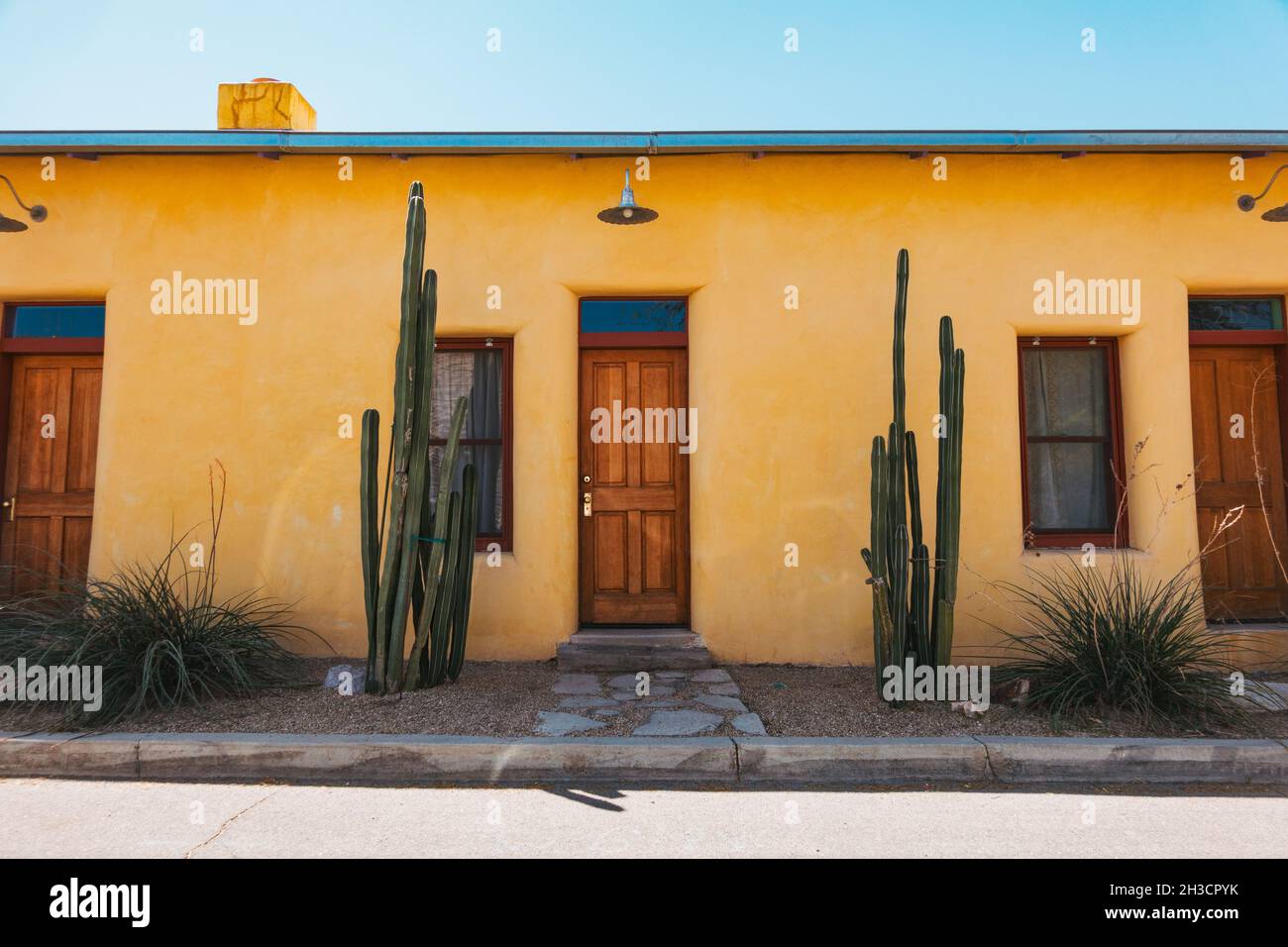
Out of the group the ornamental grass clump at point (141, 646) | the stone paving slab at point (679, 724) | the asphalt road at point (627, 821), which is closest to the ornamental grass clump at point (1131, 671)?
the asphalt road at point (627, 821)

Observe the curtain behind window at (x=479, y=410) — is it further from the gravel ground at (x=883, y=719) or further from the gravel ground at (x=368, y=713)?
the gravel ground at (x=883, y=719)

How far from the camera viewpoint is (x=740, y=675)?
5.93 meters

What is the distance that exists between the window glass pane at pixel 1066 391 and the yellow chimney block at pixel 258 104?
625 centimetres

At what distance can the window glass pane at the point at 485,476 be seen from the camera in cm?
658

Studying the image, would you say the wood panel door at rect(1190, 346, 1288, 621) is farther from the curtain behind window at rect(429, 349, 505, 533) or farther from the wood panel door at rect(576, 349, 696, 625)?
the curtain behind window at rect(429, 349, 505, 533)

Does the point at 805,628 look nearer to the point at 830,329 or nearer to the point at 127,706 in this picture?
the point at 830,329

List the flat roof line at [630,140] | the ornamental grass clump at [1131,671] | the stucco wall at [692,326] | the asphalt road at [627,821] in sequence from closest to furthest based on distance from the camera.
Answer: the asphalt road at [627,821] < the ornamental grass clump at [1131,671] < the flat roof line at [630,140] < the stucco wall at [692,326]

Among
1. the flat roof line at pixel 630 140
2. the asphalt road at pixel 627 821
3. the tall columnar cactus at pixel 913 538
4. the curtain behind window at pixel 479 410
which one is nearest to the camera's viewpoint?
the asphalt road at pixel 627 821

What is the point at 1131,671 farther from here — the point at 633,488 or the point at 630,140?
the point at 630,140

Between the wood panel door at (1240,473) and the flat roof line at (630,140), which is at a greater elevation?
the flat roof line at (630,140)

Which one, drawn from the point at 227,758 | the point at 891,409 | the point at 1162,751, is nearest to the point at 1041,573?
the point at 891,409

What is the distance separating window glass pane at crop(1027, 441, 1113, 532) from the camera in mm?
6578

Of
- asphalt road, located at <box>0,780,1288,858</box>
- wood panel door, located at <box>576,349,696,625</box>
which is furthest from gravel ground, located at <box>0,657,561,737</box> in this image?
wood panel door, located at <box>576,349,696,625</box>

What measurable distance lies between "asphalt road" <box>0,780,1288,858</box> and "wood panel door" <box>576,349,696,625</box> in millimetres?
2459
